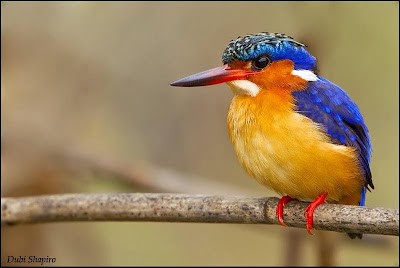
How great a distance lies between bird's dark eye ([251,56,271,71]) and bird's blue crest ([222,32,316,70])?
0.07 ft

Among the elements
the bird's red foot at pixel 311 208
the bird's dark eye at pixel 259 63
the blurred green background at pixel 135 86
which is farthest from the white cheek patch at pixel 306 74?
the blurred green background at pixel 135 86

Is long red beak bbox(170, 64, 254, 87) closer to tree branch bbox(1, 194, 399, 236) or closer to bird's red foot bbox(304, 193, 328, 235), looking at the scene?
tree branch bbox(1, 194, 399, 236)

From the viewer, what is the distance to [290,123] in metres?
2.98

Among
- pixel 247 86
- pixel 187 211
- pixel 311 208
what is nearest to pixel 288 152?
pixel 311 208

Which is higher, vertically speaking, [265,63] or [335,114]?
[265,63]

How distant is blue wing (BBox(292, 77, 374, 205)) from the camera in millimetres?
3068

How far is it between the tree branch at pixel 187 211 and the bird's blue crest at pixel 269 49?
2.16ft

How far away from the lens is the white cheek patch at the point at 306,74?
124 inches

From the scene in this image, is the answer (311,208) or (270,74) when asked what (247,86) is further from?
(311,208)

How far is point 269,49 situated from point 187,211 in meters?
0.85

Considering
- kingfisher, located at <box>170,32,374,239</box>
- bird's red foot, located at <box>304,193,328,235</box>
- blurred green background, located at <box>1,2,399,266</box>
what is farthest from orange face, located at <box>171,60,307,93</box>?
blurred green background, located at <box>1,2,399,266</box>

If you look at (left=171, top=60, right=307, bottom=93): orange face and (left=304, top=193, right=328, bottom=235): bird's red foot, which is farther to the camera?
(left=171, top=60, right=307, bottom=93): orange face

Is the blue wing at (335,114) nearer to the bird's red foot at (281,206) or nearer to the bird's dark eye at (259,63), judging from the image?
the bird's dark eye at (259,63)

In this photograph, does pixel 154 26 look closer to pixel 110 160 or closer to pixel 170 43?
pixel 170 43
